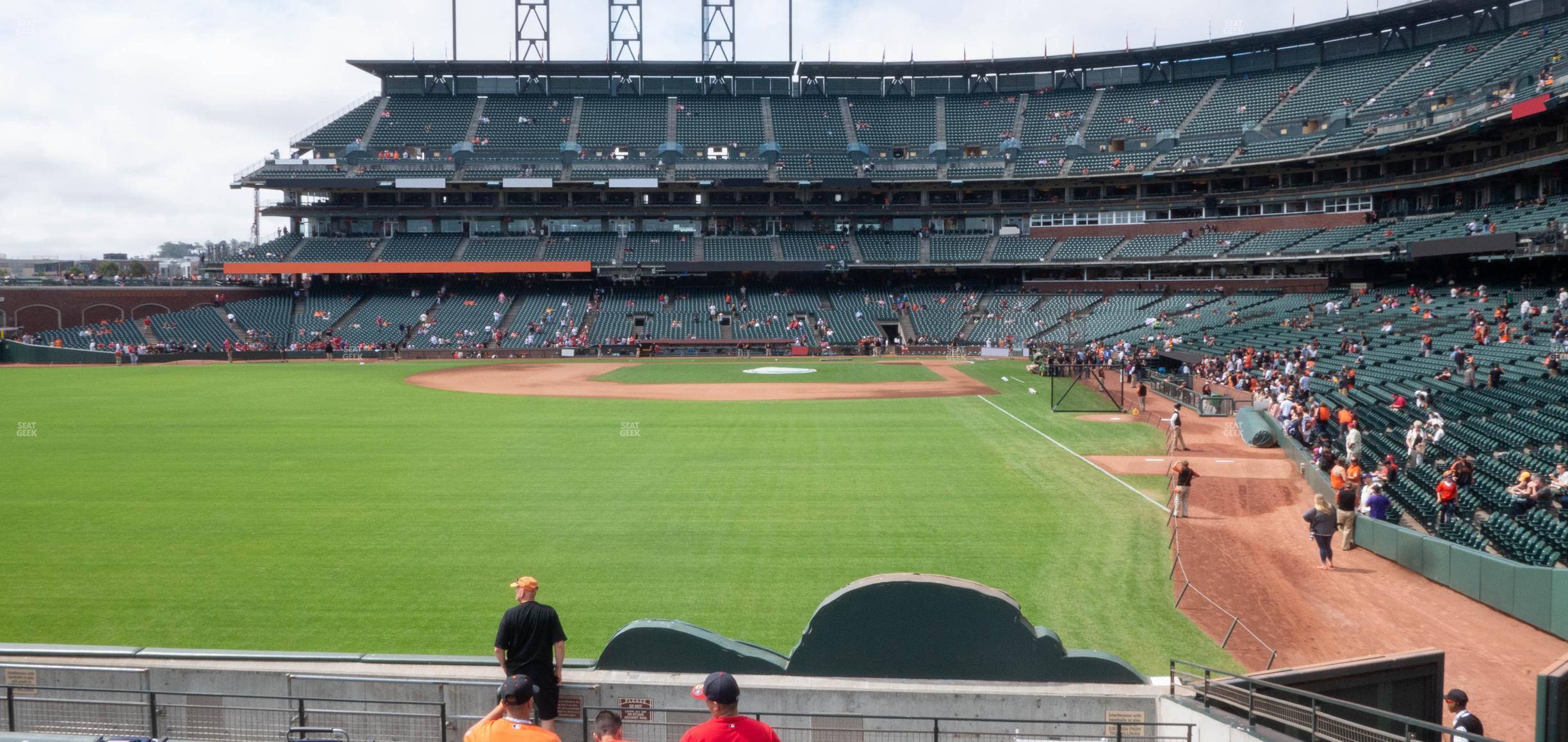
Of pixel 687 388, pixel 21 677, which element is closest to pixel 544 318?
pixel 687 388

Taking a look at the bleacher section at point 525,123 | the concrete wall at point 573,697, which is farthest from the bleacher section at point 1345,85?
the concrete wall at point 573,697

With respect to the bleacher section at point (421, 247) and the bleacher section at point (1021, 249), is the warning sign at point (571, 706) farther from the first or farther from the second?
the bleacher section at point (421, 247)

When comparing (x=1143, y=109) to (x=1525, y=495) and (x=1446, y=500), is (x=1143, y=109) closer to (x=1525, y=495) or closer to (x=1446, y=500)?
(x=1446, y=500)

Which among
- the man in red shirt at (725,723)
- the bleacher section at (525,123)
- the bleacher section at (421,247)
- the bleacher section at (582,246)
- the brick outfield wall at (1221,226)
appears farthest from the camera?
the bleacher section at (525,123)

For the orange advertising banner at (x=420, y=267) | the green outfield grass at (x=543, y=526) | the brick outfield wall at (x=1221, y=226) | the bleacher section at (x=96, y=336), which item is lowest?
the green outfield grass at (x=543, y=526)

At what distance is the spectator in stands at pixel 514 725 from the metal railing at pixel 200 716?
109 inches

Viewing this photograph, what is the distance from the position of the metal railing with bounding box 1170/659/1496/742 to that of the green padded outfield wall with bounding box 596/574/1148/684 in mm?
755

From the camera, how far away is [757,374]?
52.7 m

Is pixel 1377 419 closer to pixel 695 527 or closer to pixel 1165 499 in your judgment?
pixel 1165 499

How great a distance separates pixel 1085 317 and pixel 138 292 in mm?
72109

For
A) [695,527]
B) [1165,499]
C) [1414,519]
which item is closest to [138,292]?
[695,527]

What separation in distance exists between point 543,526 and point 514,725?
12556mm

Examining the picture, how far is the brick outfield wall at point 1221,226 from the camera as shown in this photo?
202 ft

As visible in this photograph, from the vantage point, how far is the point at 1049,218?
77750 millimetres
